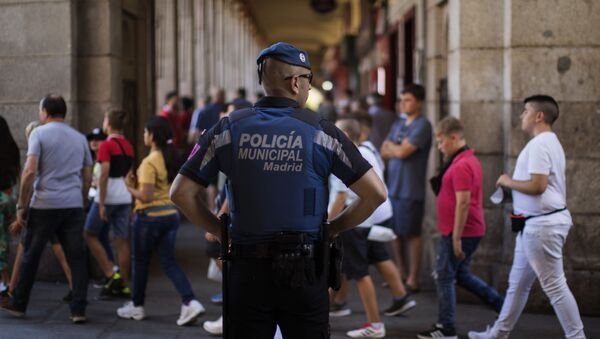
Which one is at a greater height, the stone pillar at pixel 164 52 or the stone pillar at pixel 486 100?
the stone pillar at pixel 164 52

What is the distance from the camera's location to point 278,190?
380cm

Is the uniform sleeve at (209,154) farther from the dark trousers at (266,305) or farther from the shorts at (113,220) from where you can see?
the shorts at (113,220)

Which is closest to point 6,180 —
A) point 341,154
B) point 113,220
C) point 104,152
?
point 104,152

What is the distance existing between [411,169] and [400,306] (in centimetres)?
167

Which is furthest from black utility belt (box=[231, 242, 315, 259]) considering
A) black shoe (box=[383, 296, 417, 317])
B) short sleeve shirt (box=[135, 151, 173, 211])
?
black shoe (box=[383, 296, 417, 317])

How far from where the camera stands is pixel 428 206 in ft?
33.0

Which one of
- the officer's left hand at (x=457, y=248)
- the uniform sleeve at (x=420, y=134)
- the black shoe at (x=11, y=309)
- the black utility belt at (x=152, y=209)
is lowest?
the black shoe at (x=11, y=309)

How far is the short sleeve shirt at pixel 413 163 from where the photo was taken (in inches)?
337

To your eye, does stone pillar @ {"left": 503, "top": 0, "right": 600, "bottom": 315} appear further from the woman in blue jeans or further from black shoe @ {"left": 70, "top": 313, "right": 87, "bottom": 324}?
black shoe @ {"left": 70, "top": 313, "right": 87, "bottom": 324}

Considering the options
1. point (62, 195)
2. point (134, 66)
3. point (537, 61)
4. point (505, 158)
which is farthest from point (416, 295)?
point (134, 66)

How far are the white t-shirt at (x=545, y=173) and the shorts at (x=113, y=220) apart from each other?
141 inches

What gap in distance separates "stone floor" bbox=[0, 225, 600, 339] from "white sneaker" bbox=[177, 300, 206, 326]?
6cm

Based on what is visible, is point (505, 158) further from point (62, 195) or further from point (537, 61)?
point (62, 195)

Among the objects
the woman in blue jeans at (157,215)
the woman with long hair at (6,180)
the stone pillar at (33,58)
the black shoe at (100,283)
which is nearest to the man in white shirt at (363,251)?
the woman in blue jeans at (157,215)
